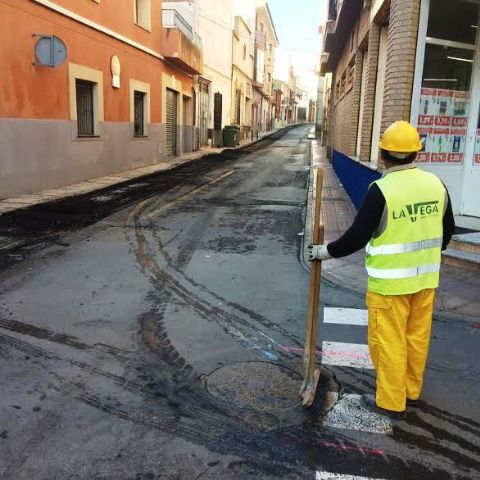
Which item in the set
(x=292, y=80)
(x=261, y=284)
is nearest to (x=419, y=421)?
(x=261, y=284)

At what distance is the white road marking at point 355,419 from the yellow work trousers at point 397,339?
113 mm

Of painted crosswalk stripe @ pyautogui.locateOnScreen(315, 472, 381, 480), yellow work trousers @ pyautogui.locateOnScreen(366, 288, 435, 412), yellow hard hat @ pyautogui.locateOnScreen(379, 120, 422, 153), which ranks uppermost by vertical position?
yellow hard hat @ pyautogui.locateOnScreen(379, 120, 422, 153)

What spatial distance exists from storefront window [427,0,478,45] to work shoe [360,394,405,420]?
6.27 m

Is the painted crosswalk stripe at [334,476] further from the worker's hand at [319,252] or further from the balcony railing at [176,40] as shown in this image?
the balcony railing at [176,40]

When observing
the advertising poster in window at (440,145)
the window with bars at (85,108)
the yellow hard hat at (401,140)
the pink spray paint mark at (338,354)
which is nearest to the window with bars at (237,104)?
the window with bars at (85,108)

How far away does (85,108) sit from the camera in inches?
611

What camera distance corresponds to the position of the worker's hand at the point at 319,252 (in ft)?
11.4

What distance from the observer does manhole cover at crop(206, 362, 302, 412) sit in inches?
144

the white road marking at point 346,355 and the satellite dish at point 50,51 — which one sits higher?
the satellite dish at point 50,51

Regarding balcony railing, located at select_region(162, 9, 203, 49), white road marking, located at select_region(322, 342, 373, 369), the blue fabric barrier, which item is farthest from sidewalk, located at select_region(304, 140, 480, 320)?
balcony railing, located at select_region(162, 9, 203, 49)

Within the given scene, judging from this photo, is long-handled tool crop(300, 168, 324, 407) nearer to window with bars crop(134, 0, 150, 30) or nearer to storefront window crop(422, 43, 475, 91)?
storefront window crop(422, 43, 475, 91)

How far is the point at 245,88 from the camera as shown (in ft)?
153

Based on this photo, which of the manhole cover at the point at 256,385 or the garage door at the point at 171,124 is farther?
the garage door at the point at 171,124

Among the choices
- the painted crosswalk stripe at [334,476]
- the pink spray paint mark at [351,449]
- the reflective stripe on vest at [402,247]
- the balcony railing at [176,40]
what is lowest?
the pink spray paint mark at [351,449]
